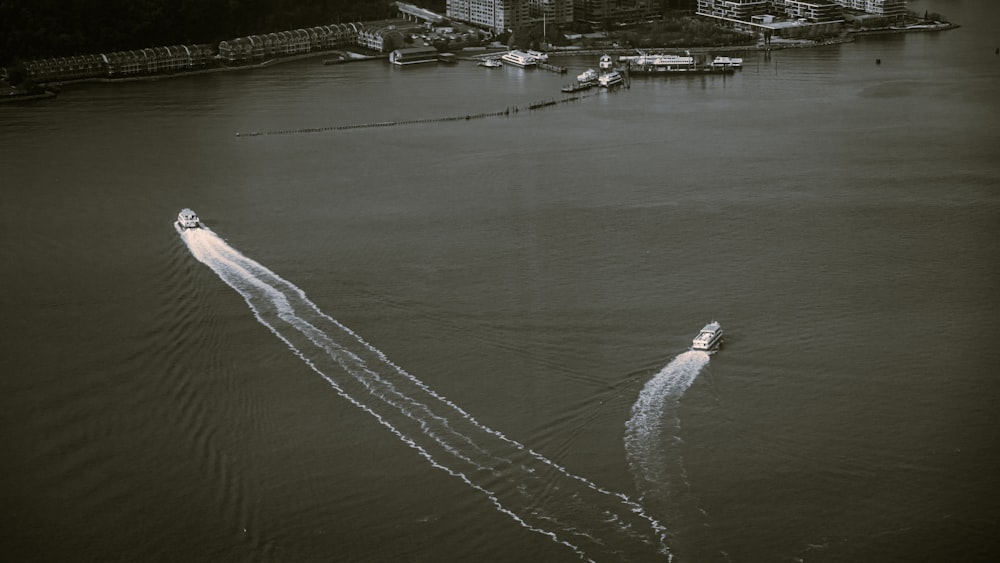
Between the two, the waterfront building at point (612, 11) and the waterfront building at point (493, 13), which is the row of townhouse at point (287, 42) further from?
the waterfront building at point (612, 11)

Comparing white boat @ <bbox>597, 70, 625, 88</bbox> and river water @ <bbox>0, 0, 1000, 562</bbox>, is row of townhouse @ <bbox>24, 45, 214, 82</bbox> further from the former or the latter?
white boat @ <bbox>597, 70, 625, 88</bbox>

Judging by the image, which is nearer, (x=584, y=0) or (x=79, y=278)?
(x=79, y=278)

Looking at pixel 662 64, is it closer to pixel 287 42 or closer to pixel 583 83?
pixel 583 83

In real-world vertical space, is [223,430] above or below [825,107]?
below

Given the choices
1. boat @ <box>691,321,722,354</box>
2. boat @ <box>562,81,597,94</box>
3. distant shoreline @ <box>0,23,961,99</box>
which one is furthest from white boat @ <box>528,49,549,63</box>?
boat @ <box>691,321,722,354</box>

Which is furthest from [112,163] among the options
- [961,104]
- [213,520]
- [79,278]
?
[961,104]

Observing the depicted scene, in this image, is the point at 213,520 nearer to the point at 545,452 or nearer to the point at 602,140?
the point at 545,452

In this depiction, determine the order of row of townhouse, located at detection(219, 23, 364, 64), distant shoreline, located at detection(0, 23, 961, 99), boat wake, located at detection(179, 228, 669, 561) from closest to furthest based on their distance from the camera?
boat wake, located at detection(179, 228, 669, 561) < distant shoreline, located at detection(0, 23, 961, 99) < row of townhouse, located at detection(219, 23, 364, 64)
